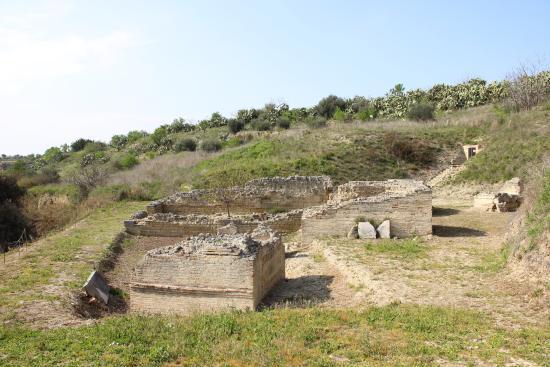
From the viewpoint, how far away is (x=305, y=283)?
10695mm

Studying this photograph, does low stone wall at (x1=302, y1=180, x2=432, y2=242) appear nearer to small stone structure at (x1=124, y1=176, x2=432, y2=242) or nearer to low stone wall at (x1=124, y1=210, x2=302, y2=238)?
small stone structure at (x1=124, y1=176, x2=432, y2=242)

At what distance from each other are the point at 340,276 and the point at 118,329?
5014 millimetres

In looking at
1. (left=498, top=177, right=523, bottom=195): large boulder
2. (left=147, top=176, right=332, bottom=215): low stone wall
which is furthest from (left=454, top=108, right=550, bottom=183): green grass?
(left=147, top=176, right=332, bottom=215): low stone wall

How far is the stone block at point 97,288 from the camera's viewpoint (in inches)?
398

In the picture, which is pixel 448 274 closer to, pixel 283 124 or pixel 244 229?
pixel 244 229

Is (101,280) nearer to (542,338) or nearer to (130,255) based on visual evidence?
(130,255)

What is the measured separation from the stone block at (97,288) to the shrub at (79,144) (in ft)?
193

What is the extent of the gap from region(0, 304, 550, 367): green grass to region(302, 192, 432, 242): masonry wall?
6069mm

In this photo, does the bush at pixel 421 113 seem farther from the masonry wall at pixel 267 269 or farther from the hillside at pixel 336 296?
the masonry wall at pixel 267 269

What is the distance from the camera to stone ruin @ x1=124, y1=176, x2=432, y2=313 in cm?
900

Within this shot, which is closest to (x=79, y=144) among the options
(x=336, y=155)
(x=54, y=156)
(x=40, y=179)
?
(x=54, y=156)

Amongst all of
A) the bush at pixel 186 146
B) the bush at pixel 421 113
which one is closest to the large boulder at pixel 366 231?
the bush at pixel 421 113

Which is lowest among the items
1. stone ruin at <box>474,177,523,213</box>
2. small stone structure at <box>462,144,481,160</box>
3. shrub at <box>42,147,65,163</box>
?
stone ruin at <box>474,177,523,213</box>

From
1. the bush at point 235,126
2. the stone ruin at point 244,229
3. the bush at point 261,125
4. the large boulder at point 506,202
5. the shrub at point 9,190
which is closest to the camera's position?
the stone ruin at point 244,229
